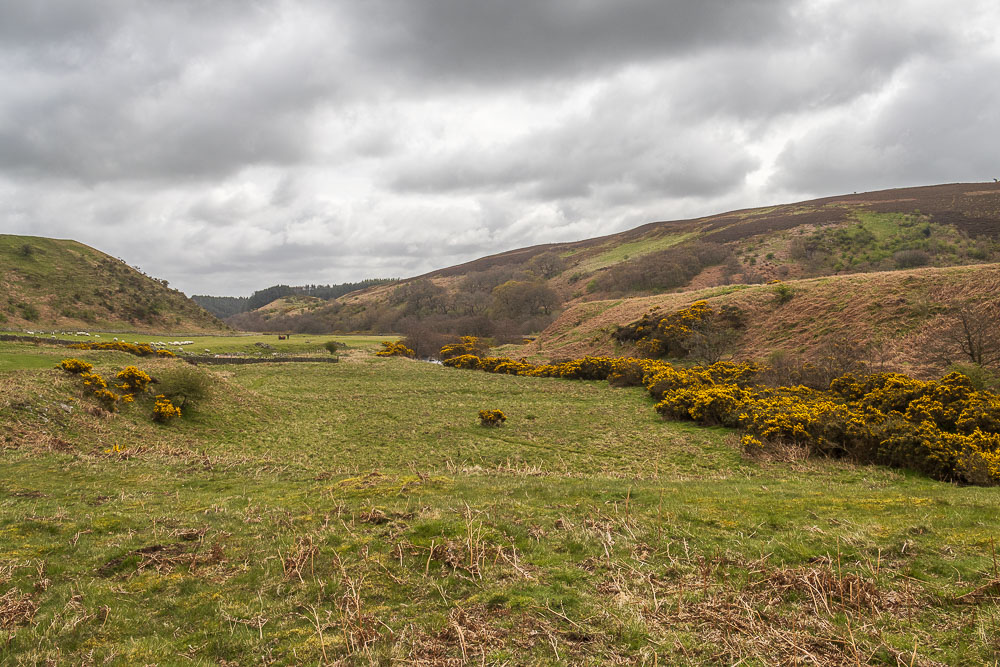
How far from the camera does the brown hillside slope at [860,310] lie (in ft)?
81.1

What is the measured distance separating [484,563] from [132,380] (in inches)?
801

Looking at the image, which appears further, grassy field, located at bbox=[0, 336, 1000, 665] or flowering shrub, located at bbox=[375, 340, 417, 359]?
flowering shrub, located at bbox=[375, 340, 417, 359]

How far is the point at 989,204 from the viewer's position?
2581 inches

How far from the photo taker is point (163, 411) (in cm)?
1833

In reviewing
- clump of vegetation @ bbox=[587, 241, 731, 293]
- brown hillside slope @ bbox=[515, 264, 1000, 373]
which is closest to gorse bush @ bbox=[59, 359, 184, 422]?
brown hillside slope @ bbox=[515, 264, 1000, 373]

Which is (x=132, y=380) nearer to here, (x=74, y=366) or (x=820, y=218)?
(x=74, y=366)

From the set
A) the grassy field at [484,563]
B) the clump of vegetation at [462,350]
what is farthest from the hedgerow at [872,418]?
A: the clump of vegetation at [462,350]

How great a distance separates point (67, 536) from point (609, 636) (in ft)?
27.7

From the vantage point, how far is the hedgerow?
11.5 meters

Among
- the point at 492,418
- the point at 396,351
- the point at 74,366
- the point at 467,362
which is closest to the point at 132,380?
the point at 74,366

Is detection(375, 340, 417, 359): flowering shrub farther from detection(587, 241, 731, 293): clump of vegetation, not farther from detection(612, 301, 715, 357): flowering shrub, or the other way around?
detection(587, 241, 731, 293): clump of vegetation

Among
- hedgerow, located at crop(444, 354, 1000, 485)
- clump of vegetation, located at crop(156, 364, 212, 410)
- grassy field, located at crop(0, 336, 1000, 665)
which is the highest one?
clump of vegetation, located at crop(156, 364, 212, 410)

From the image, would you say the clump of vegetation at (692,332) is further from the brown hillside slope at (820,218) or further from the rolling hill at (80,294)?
the rolling hill at (80,294)

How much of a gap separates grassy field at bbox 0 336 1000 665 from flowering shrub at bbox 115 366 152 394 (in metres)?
5.40
